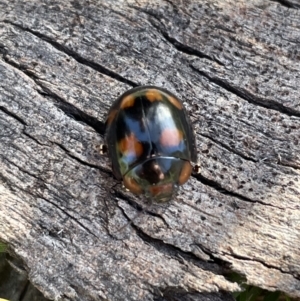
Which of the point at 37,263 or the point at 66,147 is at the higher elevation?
the point at 66,147

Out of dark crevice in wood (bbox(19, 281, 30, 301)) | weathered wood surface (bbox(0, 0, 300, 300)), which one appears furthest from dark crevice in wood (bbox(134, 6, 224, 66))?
dark crevice in wood (bbox(19, 281, 30, 301))

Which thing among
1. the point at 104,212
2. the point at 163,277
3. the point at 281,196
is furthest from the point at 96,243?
the point at 281,196

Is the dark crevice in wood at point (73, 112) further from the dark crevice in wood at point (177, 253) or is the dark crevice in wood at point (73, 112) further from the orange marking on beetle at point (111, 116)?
the dark crevice in wood at point (177, 253)

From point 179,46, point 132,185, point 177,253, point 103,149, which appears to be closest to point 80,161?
point 103,149

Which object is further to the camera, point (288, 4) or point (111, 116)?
point (288, 4)

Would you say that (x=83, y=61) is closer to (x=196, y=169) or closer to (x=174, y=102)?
(x=174, y=102)

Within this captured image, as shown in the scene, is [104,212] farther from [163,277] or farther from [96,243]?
[163,277]
